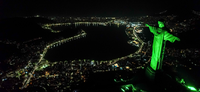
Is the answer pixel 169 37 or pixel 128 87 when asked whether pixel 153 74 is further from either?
pixel 169 37

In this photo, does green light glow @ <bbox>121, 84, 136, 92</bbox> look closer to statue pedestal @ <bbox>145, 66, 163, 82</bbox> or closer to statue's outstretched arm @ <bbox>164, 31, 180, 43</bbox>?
statue pedestal @ <bbox>145, 66, 163, 82</bbox>

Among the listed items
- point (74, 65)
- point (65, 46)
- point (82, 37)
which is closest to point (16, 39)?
point (65, 46)

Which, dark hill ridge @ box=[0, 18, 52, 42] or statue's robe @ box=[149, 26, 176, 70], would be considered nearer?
statue's robe @ box=[149, 26, 176, 70]

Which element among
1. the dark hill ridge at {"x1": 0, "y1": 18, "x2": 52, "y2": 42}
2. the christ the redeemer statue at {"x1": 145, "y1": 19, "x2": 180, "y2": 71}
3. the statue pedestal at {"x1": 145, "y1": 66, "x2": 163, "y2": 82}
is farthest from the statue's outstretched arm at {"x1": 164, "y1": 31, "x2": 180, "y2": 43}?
the dark hill ridge at {"x1": 0, "y1": 18, "x2": 52, "y2": 42}

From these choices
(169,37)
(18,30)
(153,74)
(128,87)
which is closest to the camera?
(169,37)

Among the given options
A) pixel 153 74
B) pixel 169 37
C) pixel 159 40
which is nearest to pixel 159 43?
pixel 159 40

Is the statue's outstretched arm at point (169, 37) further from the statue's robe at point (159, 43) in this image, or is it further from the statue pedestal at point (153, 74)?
the statue pedestal at point (153, 74)
